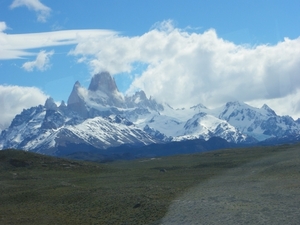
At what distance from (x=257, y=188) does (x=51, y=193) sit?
24.7m

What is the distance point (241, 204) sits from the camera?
39.9 m

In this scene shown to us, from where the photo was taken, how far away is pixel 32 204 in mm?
53281

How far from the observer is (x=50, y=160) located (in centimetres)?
10319

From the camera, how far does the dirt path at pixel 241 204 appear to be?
3494 centimetres

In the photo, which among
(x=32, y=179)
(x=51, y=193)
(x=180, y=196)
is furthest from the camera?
(x=32, y=179)

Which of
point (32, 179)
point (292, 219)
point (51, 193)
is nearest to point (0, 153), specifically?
point (32, 179)

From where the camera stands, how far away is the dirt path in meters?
34.9

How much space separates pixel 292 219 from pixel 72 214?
20941 millimetres

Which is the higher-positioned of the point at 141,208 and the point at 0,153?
the point at 0,153

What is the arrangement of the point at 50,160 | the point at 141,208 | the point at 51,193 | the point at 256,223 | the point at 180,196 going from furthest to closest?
the point at 50,160 < the point at 51,193 < the point at 180,196 < the point at 141,208 < the point at 256,223

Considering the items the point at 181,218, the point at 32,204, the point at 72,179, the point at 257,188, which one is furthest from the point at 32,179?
the point at 181,218

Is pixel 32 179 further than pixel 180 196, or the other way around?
pixel 32 179

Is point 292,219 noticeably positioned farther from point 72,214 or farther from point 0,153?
point 0,153

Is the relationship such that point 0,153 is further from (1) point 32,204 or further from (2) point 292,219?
(2) point 292,219
